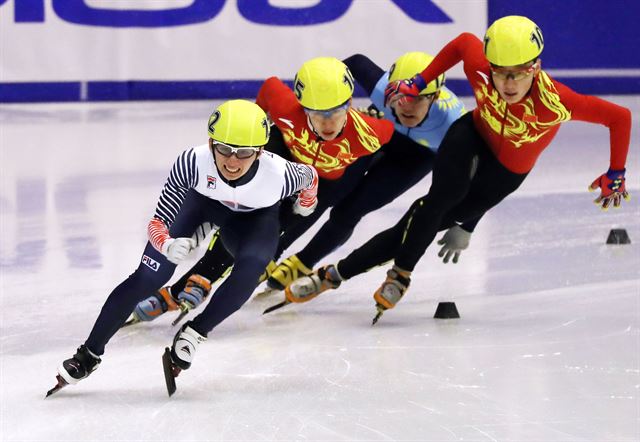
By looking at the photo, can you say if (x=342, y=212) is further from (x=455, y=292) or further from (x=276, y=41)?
(x=276, y=41)

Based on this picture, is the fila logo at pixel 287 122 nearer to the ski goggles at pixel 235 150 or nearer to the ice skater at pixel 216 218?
the ice skater at pixel 216 218

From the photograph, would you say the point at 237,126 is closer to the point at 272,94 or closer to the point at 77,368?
the point at 77,368

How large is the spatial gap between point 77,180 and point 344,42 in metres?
4.48

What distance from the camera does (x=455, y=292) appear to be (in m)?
5.69

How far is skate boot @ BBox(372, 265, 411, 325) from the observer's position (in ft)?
17.1

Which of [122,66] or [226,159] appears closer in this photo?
[226,159]

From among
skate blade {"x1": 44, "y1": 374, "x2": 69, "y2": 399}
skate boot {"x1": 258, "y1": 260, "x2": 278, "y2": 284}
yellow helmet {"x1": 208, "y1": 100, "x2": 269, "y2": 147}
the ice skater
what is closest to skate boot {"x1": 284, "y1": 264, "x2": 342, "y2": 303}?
skate boot {"x1": 258, "y1": 260, "x2": 278, "y2": 284}

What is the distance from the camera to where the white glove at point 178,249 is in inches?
159

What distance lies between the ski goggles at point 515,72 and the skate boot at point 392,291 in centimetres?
96

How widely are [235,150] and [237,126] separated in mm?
96

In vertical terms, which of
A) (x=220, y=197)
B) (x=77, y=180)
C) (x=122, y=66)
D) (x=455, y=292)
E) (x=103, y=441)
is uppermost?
(x=220, y=197)

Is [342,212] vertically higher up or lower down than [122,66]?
higher up

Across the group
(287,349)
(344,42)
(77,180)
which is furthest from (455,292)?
(344,42)

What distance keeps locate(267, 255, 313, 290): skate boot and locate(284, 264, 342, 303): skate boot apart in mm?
74
